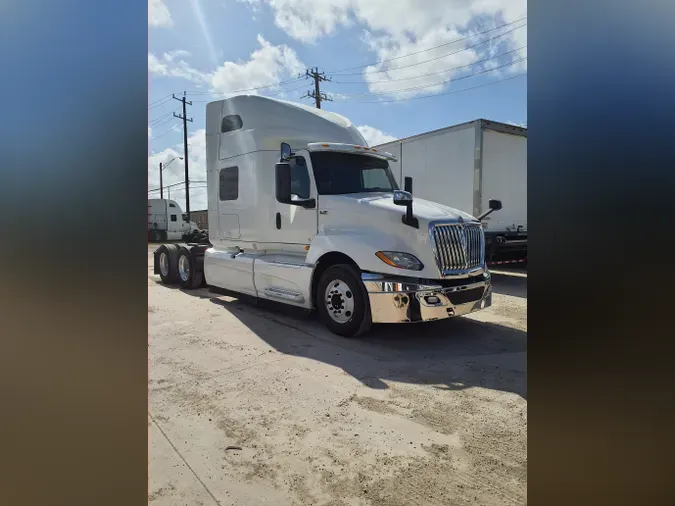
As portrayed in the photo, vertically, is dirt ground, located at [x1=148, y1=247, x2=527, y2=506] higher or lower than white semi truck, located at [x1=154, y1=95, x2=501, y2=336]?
lower

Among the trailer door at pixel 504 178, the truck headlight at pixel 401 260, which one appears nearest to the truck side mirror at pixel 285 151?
the truck headlight at pixel 401 260

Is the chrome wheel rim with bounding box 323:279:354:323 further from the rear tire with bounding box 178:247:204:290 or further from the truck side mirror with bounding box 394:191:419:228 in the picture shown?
the rear tire with bounding box 178:247:204:290

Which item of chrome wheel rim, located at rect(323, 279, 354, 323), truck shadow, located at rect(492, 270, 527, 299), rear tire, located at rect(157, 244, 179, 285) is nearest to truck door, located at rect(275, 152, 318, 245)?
chrome wheel rim, located at rect(323, 279, 354, 323)

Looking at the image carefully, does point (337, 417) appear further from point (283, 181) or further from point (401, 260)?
point (283, 181)

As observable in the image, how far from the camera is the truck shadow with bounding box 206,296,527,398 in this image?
12.9 ft

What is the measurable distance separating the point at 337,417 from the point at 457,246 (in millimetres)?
2841

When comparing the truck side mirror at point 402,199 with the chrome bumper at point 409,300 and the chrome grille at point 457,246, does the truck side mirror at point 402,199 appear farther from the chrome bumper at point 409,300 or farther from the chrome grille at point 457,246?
the chrome bumper at point 409,300

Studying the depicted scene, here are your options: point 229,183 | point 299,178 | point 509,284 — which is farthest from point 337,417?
point 509,284

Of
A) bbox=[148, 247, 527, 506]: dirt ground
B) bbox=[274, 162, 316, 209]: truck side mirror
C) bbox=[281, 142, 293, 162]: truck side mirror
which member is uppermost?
bbox=[281, 142, 293, 162]: truck side mirror

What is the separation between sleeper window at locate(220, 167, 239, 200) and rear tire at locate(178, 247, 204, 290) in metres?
2.23
